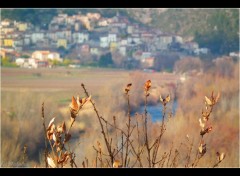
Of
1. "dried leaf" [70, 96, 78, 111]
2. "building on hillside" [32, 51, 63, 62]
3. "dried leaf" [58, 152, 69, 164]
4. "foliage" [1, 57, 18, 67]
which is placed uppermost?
"dried leaf" [70, 96, 78, 111]

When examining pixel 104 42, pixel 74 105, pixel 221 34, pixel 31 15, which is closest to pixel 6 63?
pixel 31 15

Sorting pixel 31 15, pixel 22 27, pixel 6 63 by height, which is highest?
pixel 31 15

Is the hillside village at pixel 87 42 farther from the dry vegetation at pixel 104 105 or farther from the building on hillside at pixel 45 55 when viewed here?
the dry vegetation at pixel 104 105

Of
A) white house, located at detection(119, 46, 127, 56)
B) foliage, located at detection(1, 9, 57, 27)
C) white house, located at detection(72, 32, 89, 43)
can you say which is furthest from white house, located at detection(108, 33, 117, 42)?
foliage, located at detection(1, 9, 57, 27)

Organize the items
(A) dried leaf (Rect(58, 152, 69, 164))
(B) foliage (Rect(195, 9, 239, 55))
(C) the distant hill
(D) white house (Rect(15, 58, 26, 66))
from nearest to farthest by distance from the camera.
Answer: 1. (A) dried leaf (Rect(58, 152, 69, 164))
2. (C) the distant hill
3. (D) white house (Rect(15, 58, 26, 66))
4. (B) foliage (Rect(195, 9, 239, 55))

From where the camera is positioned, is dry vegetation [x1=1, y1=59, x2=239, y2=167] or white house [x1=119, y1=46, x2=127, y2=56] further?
white house [x1=119, y1=46, x2=127, y2=56]

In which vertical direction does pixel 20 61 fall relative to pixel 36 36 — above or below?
below

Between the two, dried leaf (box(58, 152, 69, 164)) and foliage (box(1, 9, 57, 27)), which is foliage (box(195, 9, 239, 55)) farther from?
dried leaf (box(58, 152, 69, 164))

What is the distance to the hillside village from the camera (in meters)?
5.96

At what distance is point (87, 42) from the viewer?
242 inches

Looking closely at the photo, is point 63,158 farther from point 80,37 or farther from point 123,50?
point 80,37

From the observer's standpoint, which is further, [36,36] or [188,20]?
[188,20]

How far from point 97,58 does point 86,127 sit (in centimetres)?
73
